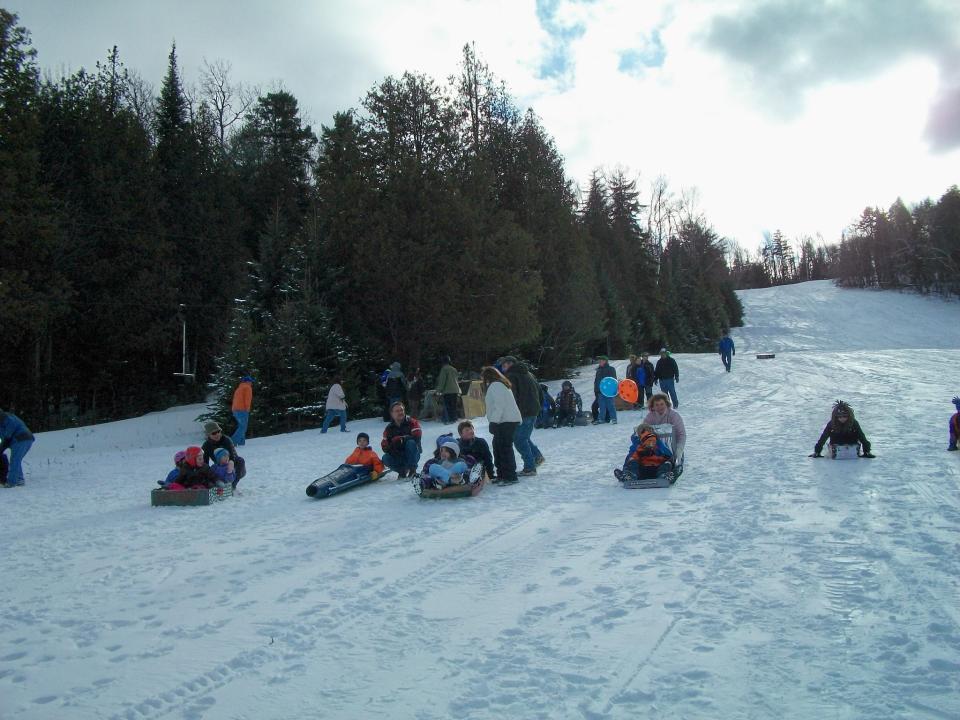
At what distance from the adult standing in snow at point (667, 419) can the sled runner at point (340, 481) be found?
14.6ft

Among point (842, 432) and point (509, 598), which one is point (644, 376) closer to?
point (842, 432)

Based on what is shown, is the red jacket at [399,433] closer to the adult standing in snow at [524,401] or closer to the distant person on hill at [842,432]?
the adult standing in snow at [524,401]

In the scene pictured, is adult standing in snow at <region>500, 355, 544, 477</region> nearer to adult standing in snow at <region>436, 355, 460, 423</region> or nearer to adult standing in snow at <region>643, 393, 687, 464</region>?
adult standing in snow at <region>643, 393, 687, 464</region>

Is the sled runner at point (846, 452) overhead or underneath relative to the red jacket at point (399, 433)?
underneath

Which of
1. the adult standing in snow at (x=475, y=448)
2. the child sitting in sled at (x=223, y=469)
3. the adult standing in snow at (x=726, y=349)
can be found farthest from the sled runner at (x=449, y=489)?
the adult standing in snow at (x=726, y=349)

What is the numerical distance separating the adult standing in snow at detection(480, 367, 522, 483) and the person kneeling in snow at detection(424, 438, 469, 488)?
753 millimetres

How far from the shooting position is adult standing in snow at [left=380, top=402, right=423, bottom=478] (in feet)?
38.5

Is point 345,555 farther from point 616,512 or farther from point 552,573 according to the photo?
point 616,512

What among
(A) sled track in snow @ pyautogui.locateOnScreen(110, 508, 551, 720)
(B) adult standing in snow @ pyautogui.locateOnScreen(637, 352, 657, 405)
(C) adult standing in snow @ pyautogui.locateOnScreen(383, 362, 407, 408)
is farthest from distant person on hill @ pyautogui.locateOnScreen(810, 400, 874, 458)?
(C) adult standing in snow @ pyautogui.locateOnScreen(383, 362, 407, 408)

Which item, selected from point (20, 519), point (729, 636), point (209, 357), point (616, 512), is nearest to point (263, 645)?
point (729, 636)

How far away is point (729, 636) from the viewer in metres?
4.58

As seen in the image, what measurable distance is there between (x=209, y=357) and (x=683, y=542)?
33504 mm

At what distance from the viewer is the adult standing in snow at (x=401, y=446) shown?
11.7 m

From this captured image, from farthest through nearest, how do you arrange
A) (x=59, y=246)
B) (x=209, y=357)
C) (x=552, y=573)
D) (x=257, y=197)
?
(x=257, y=197)
(x=209, y=357)
(x=59, y=246)
(x=552, y=573)
